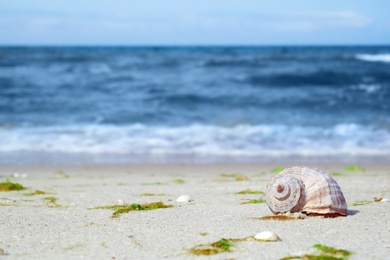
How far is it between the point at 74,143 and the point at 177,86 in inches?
435

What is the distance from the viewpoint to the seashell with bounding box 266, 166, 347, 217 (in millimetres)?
4672

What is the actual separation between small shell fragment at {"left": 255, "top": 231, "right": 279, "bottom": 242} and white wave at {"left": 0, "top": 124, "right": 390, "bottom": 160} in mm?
7089

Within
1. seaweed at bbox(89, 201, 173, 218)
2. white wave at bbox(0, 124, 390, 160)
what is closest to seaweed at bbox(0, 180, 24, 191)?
seaweed at bbox(89, 201, 173, 218)

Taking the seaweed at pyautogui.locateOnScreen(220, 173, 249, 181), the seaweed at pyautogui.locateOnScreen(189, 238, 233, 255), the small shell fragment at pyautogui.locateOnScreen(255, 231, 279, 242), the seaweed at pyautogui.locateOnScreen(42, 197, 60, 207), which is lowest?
the seaweed at pyautogui.locateOnScreen(220, 173, 249, 181)

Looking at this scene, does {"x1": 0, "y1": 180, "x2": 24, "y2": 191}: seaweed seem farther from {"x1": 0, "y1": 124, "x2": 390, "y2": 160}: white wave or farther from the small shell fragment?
{"x1": 0, "y1": 124, "x2": 390, "y2": 160}: white wave

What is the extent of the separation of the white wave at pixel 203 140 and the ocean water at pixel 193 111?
0.07 feet

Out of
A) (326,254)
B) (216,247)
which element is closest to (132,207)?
(216,247)

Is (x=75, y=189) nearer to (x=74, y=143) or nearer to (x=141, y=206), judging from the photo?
(x=141, y=206)

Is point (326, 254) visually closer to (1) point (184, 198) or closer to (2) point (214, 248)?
(2) point (214, 248)

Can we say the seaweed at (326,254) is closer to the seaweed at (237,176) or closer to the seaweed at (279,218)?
the seaweed at (279,218)

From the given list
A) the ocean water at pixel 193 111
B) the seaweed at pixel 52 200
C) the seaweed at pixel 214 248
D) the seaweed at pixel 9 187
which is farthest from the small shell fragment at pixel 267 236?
the ocean water at pixel 193 111

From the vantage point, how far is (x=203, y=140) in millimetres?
12547

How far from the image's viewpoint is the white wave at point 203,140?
1154cm

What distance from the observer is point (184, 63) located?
104 feet
